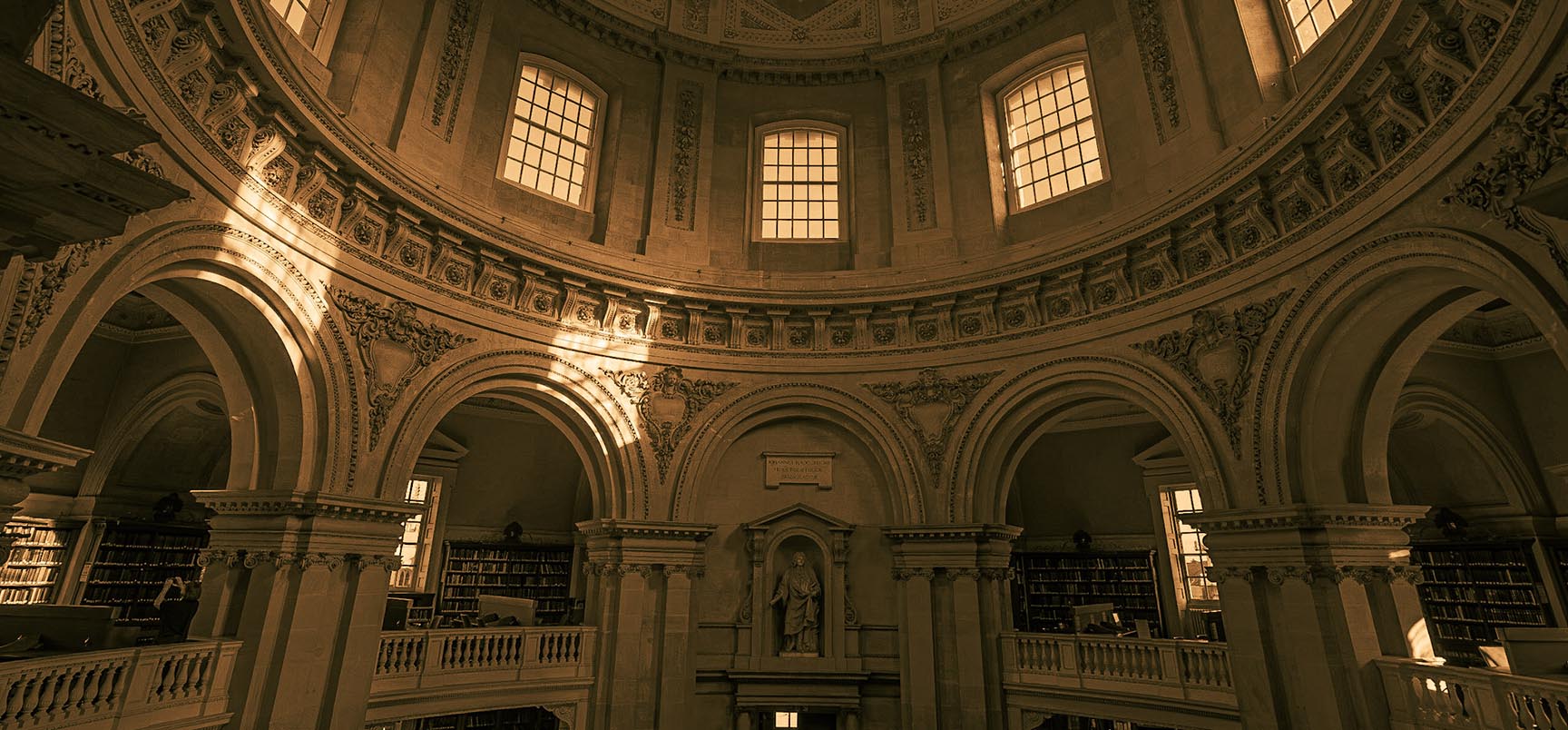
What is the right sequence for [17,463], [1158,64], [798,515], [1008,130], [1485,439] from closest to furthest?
1. [17,463]
2. [1158,64]
3. [1485,439]
4. [798,515]
5. [1008,130]

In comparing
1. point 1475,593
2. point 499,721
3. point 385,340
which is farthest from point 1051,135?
point 499,721

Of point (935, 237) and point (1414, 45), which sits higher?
point (935, 237)

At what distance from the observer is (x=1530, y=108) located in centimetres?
582

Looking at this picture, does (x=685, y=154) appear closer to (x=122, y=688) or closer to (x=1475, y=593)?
(x=122, y=688)

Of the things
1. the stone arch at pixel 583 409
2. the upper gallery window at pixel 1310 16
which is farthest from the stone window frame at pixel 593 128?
the upper gallery window at pixel 1310 16

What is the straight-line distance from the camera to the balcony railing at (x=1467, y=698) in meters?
6.38

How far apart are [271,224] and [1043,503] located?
1545 centimetres

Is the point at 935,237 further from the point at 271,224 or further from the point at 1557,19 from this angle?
the point at 271,224

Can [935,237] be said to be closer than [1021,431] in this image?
No

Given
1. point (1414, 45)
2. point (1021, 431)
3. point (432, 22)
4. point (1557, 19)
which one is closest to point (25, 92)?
point (1557, 19)

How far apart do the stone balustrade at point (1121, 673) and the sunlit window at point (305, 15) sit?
13.7m

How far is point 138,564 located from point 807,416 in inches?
515

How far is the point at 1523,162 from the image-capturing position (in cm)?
608

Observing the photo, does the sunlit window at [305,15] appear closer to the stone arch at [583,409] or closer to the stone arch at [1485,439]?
the stone arch at [583,409]
